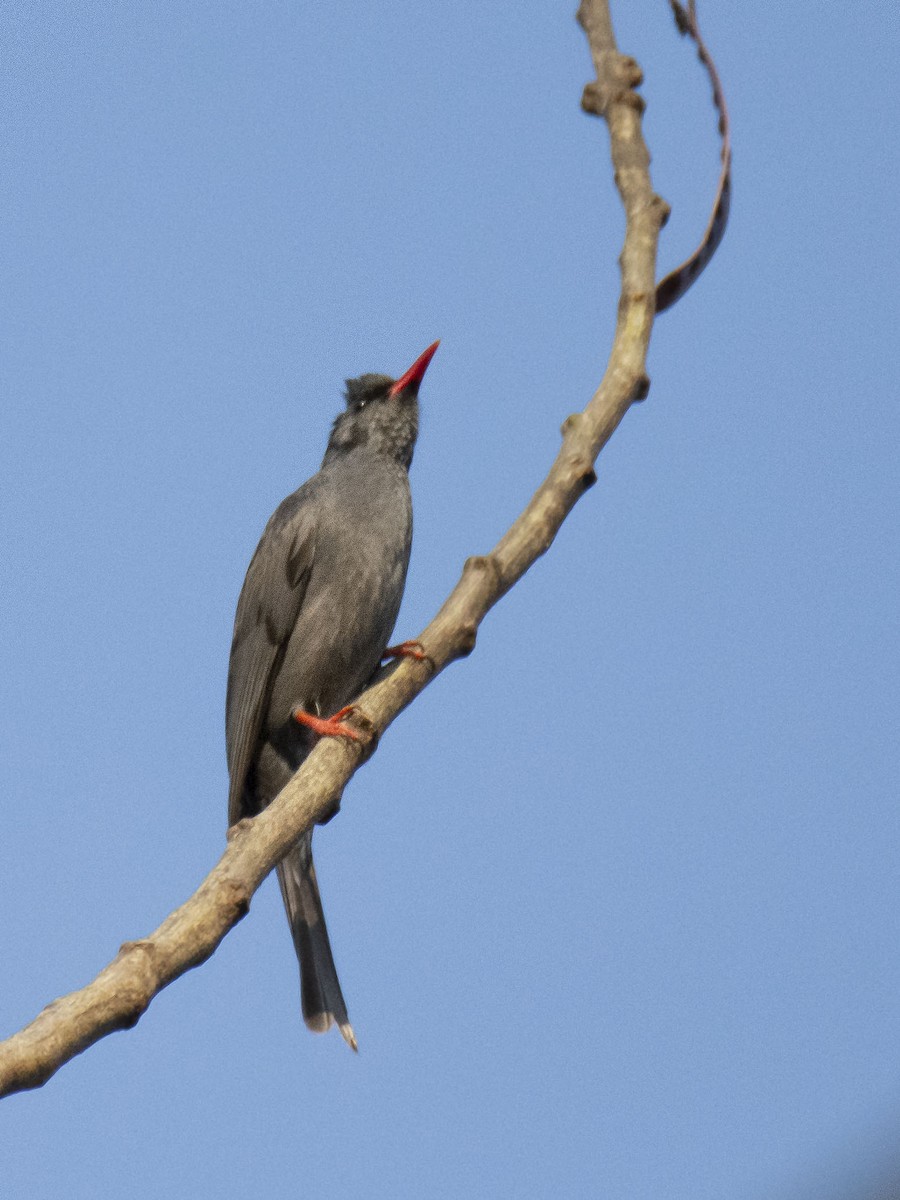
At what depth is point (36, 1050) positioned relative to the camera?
2396mm

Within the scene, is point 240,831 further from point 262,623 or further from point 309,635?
point 262,623

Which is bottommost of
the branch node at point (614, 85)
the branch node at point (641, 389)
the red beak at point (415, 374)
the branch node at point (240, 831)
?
the branch node at point (240, 831)

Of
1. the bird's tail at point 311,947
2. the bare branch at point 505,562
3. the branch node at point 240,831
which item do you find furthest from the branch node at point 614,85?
the bird's tail at point 311,947

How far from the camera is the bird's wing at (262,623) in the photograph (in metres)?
5.80

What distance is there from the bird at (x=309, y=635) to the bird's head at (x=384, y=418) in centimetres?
18

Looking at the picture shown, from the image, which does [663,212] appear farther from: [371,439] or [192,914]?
[371,439]

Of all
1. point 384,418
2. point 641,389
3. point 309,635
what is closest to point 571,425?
point 641,389

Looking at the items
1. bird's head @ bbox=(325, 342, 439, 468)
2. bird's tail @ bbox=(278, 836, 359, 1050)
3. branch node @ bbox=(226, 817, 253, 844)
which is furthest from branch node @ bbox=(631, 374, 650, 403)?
bird's head @ bbox=(325, 342, 439, 468)

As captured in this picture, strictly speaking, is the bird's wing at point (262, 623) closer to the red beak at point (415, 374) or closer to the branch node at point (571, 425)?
the red beak at point (415, 374)

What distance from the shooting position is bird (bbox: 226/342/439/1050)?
5648mm

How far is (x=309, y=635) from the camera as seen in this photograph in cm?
583

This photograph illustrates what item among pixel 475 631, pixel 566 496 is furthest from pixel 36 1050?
pixel 566 496

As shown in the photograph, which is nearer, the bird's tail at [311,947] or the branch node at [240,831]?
the branch node at [240,831]

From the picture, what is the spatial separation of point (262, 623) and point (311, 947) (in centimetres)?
141
